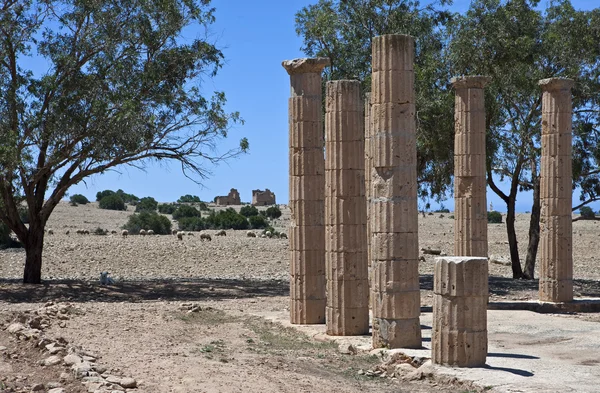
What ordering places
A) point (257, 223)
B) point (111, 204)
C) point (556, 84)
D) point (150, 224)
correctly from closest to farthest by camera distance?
point (556, 84) < point (150, 224) < point (257, 223) < point (111, 204)

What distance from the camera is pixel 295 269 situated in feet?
56.8

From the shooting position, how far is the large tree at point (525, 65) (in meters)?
25.8

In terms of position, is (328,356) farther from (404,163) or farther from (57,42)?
(57,42)

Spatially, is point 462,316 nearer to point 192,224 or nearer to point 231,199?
point 192,224

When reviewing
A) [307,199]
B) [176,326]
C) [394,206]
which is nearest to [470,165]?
[307,199]

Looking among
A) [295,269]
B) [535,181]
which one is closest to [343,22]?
[535,181]

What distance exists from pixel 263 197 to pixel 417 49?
5533cm

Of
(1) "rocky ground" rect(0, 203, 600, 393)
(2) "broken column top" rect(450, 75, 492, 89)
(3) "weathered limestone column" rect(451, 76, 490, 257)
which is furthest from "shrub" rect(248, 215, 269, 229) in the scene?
(2) "broken column top" rect(450, 75, 492, 89)

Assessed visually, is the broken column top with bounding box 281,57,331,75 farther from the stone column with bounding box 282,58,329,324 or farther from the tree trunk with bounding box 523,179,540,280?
the tree trunk with bounding box 523,179,540,280

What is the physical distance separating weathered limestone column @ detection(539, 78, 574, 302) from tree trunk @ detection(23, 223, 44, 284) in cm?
1311

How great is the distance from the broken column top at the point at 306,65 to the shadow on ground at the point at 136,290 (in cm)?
803

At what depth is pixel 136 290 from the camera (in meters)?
24.1

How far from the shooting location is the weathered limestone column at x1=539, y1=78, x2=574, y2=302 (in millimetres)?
21156

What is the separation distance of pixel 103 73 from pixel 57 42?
5.27 ft
